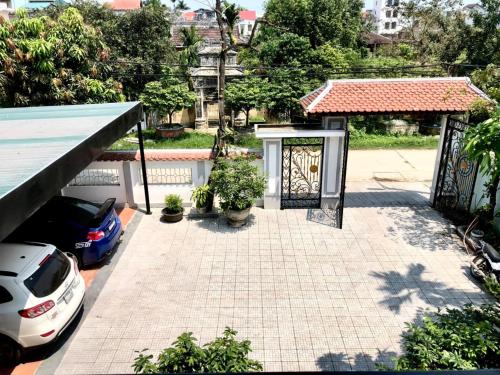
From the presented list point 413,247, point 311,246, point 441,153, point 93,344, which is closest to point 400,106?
point 441,153

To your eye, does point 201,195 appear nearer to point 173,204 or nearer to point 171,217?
point 173,204

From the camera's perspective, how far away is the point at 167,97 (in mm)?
20828

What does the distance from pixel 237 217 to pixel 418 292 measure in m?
4.43

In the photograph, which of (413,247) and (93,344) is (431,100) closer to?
(413,247)

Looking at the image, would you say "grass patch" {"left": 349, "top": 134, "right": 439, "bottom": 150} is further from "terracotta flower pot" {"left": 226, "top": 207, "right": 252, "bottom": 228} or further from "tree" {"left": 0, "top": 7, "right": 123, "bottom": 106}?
"tree" {"left": 0, "top": 7, "right": 123, "bottom": 106}

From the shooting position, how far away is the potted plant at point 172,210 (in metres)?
10.2

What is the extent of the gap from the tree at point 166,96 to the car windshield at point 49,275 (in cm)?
1582

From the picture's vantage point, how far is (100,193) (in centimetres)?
1074

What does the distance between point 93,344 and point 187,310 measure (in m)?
1.57

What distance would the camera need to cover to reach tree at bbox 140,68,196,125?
68.3 feet

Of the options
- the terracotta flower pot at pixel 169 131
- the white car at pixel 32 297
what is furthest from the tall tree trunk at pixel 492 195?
the terracotta flower pot at pixel 169 131

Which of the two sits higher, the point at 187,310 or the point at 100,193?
the point at 100,193

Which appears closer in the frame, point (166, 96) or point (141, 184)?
point (141, 184)

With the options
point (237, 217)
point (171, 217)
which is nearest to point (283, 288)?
point (237, 217)
